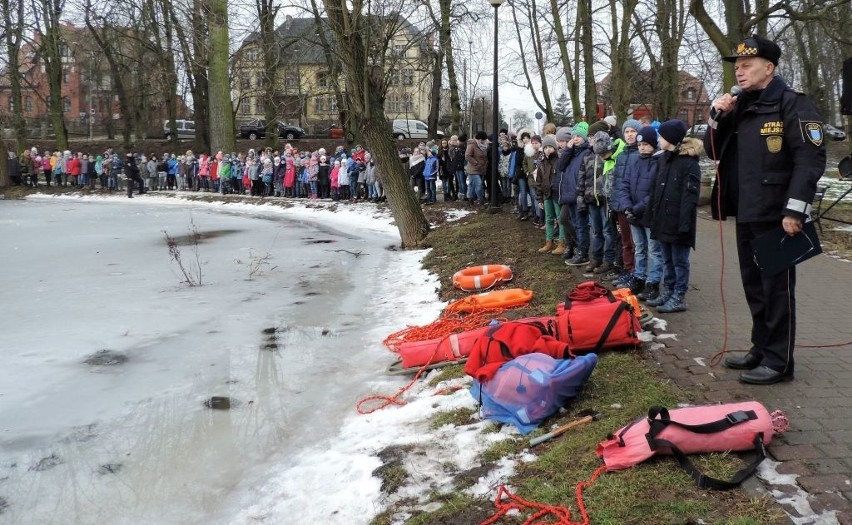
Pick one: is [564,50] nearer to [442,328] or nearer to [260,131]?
[442,328]

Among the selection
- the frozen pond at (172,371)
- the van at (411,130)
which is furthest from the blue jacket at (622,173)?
the van at (411,130)

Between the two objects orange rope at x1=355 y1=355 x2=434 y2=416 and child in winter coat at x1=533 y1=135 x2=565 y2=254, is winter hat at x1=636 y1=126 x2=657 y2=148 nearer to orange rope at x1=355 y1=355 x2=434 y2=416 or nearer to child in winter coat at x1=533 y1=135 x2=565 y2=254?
child in winter coat at x1=533 y1=135 x2=565 y2=254

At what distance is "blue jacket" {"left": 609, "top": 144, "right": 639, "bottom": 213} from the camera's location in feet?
23.4

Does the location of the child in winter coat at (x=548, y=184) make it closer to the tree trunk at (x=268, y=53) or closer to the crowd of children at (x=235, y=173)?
the crowd of children at (x=235, y=173)

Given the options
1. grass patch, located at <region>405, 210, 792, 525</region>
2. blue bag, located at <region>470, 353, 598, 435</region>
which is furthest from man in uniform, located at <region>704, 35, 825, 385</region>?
blue bag, located at <region>470, 353, 598, 435</region>

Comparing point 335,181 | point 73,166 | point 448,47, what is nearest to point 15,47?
point 73,166

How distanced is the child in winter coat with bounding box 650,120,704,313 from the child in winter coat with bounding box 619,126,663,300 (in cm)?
25

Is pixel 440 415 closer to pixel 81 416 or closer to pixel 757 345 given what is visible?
pixel 757 345

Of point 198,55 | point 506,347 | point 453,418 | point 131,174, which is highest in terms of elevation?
point 198,55

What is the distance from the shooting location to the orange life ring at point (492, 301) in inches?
287

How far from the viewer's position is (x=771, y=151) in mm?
4195

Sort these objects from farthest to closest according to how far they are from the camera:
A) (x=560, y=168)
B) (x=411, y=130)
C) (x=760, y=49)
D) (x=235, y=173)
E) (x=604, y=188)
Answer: (x=411, y=130) < (x=235, y=173) < (x=560, y=168) < (x=604, y=188) < (x=760, y=49)

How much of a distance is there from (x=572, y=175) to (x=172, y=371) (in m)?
5.10

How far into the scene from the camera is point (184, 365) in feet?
20.7
